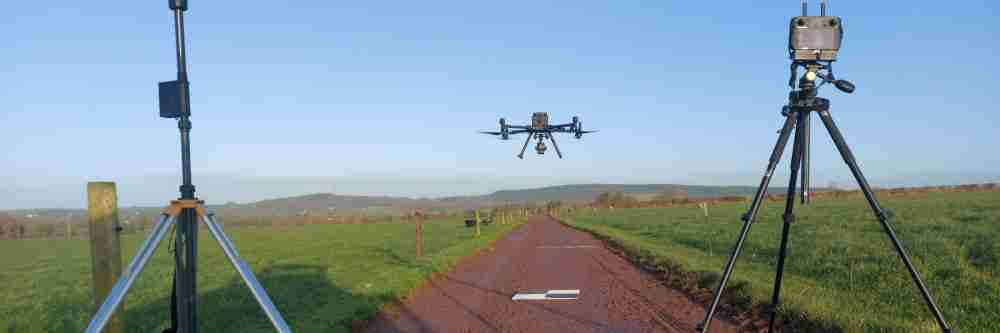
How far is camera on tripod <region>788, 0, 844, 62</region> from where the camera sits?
4.51 m

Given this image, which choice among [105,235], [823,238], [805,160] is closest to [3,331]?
[105,235]

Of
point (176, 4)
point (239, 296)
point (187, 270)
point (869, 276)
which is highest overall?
point (176, 4)

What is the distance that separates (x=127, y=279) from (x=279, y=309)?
5.48 metres

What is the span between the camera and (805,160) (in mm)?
4738

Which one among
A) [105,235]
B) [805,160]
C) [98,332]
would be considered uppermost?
[805,160]

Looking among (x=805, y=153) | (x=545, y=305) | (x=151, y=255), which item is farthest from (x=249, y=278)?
(x=545, y=305)

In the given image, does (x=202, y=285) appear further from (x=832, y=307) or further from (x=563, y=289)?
(x=832, y=307)

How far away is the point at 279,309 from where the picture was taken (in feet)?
29.2

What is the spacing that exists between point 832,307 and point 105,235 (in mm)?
6706

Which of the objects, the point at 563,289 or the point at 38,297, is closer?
the point at 563,289

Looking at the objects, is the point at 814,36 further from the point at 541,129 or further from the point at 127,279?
the point at 541,129

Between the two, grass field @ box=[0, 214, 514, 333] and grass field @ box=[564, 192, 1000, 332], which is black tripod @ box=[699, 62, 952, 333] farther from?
grass field @ box=[0, 214, 514, 333]

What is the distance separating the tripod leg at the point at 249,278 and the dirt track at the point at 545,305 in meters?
3.71

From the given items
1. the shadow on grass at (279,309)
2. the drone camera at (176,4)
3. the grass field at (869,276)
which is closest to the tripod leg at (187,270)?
the drone camera at (176,4)
